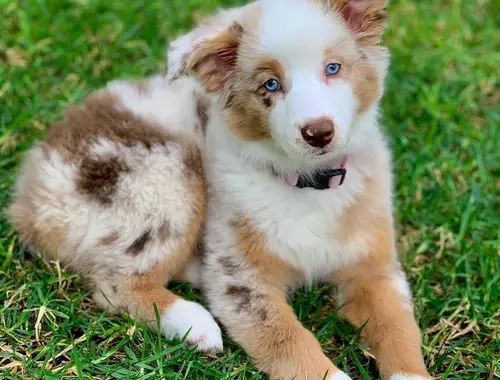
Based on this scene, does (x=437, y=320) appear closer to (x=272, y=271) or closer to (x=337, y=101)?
(x=272, y=271)

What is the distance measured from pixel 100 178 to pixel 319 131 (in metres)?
1.30

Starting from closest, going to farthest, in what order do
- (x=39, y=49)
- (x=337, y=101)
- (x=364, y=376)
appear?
(x=337, y=101) < (x=364, y=376) < (x=39, y=49)

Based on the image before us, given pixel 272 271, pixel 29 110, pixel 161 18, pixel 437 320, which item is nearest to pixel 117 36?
pixel 161 18

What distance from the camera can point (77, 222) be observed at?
3.70 metres

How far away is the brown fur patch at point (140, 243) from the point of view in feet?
12.1

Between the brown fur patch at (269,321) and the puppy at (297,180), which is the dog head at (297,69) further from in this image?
the brown fur patch at (269,321)

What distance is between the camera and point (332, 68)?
3184mm

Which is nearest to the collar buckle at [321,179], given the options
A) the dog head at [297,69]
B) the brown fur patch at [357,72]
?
the dog head at [297,69]

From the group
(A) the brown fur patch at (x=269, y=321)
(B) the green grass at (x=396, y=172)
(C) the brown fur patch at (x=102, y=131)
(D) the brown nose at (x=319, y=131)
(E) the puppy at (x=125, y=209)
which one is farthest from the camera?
(C) the brown fur patch at (x=102, y=131)

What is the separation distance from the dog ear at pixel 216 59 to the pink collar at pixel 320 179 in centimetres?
58

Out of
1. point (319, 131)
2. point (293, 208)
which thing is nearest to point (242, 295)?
point (293, 208)

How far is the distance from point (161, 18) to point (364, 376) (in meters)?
3.90

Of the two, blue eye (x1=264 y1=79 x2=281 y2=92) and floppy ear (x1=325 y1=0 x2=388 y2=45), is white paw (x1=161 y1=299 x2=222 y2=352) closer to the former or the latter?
blue eye (x1=264 y1=79 x2=281 y2=92)

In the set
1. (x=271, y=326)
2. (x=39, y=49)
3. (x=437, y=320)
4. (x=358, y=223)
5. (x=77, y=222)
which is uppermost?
(x=39, y=49)
